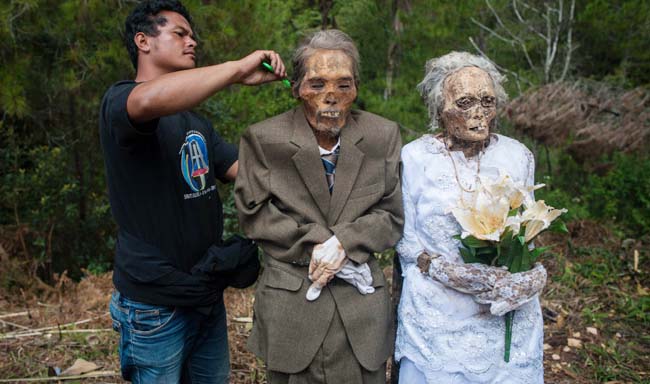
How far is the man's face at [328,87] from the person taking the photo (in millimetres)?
2408

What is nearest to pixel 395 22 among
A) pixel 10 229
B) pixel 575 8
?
pixel 575 8

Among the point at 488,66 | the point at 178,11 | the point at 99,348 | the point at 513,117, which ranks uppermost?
the point at 178,11

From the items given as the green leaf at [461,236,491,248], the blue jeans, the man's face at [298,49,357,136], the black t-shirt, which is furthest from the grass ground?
the man's face at [298,49,357,136]

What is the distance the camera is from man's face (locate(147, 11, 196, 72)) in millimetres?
2604

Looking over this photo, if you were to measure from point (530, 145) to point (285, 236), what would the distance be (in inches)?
224

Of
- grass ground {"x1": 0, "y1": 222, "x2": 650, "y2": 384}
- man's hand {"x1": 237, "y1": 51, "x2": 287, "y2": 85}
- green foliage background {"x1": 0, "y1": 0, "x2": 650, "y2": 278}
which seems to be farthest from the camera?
green foliage background {"x1": 0, "y1": 0, "x2": 650, "y2": 278}

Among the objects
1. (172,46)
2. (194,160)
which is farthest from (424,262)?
(172,46)

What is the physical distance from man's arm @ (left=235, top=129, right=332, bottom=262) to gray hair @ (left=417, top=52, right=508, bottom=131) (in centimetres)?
77

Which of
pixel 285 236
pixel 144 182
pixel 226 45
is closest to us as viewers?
pixel 285 236

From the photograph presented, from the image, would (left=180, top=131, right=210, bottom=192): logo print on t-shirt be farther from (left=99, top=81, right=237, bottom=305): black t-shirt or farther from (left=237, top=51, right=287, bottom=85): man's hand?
(left=237, top=51, right=287, bottom=85): man's hand

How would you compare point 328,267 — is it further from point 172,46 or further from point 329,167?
point 172,46

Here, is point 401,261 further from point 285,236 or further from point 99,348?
point 99,348

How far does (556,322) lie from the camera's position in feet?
15.4

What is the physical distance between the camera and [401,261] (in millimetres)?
2715
